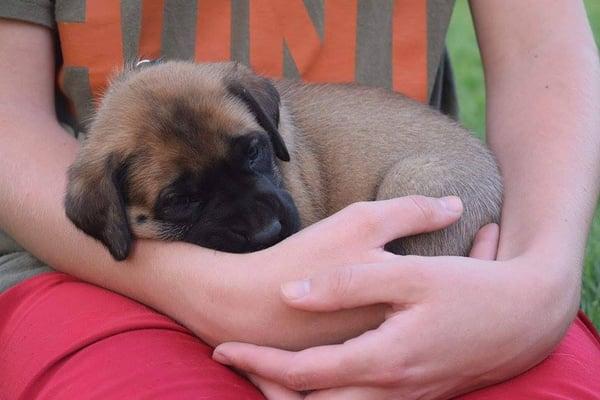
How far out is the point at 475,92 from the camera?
7.09 meters

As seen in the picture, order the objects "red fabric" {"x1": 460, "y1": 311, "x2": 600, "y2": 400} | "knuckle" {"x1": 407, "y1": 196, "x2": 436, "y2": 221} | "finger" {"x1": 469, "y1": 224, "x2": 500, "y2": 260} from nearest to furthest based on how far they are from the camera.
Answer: "red fabric" {"x1": 460, "y1": 311, "x2": 600, "y2": 400} < "knuckle" {"x1": 407, "y1": 196, "x2": 436, "y2": 221} < "finger" {"x1": 469, "y1": 224, "x2": 500, "y2": 260}

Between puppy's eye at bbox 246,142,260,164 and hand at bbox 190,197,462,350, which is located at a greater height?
puppy's eye at bbox 246,142,260,164

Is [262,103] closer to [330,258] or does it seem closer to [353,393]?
[330,258]

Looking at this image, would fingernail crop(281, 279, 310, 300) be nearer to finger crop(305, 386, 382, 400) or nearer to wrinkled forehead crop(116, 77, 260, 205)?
finger crop(305, 386, 382, 400)

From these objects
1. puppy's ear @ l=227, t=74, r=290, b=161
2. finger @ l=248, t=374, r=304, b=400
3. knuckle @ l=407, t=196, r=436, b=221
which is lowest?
finger @ l=248, t=374, r=304, b=400

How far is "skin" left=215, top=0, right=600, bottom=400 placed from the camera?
219cm

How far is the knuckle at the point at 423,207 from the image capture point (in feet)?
8.19

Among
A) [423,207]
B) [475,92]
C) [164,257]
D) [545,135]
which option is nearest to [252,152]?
[164,257]

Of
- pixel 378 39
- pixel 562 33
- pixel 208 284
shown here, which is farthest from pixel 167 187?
pixel 562 33

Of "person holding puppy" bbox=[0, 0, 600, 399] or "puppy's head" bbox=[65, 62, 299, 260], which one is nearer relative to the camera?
"person holding puppy" bbox=[0, 0, 600, 399]

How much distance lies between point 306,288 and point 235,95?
69 centimetres

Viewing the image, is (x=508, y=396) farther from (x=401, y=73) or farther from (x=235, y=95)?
(x=401, y=73)

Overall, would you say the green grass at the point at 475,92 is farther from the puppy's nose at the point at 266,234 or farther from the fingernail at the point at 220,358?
the fingernail at the point at 220,358

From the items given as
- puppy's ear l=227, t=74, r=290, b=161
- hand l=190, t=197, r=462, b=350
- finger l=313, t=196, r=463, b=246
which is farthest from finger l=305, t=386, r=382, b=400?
puppy's ear l=227, t=74, r=290, b=161
